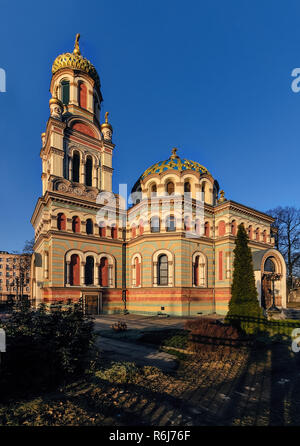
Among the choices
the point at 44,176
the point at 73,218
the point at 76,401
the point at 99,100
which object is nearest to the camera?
the point at 76,401

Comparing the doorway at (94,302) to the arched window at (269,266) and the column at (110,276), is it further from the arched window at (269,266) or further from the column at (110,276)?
the arched window at (269,266)

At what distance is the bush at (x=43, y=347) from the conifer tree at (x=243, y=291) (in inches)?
407

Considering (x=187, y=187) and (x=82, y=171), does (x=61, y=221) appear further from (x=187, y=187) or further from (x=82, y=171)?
(x=187, y=187)

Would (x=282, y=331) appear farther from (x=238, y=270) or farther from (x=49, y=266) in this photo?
(x=49, y=266)

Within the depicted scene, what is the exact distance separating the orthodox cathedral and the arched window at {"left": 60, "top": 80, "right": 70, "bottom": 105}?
126 millimetres

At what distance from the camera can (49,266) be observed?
86.3ft

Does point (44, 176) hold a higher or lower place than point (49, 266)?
higher

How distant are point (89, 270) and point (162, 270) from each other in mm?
8073

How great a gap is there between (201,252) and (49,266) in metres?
16.4

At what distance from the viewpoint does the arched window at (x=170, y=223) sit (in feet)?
93.4

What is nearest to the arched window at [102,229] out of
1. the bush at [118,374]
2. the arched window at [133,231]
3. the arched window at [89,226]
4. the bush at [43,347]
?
the arched window at [89,226]

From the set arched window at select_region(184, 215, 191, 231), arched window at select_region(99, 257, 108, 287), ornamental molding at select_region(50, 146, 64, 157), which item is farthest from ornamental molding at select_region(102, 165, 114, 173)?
arched window at select_region(184, 215, 191, 231)
